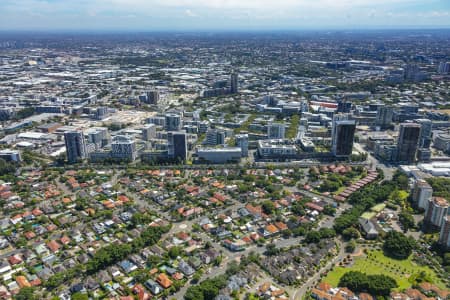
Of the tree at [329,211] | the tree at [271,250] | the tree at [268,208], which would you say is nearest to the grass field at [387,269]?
the tree at [271,250]

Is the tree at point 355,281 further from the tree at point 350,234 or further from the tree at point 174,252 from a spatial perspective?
the tree at point 174,252

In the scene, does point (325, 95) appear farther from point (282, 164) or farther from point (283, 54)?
point (283, 54)

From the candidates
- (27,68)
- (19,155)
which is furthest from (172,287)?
(27,68)

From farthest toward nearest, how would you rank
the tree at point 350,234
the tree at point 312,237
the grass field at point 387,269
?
the tree at point 350,234, the tree at point 312,237, the grass field at point 387,269

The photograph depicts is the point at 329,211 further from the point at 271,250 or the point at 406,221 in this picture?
the point at 271,250

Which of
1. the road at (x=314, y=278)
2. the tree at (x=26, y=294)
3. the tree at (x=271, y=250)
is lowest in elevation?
the road at (x=314, y=278)
